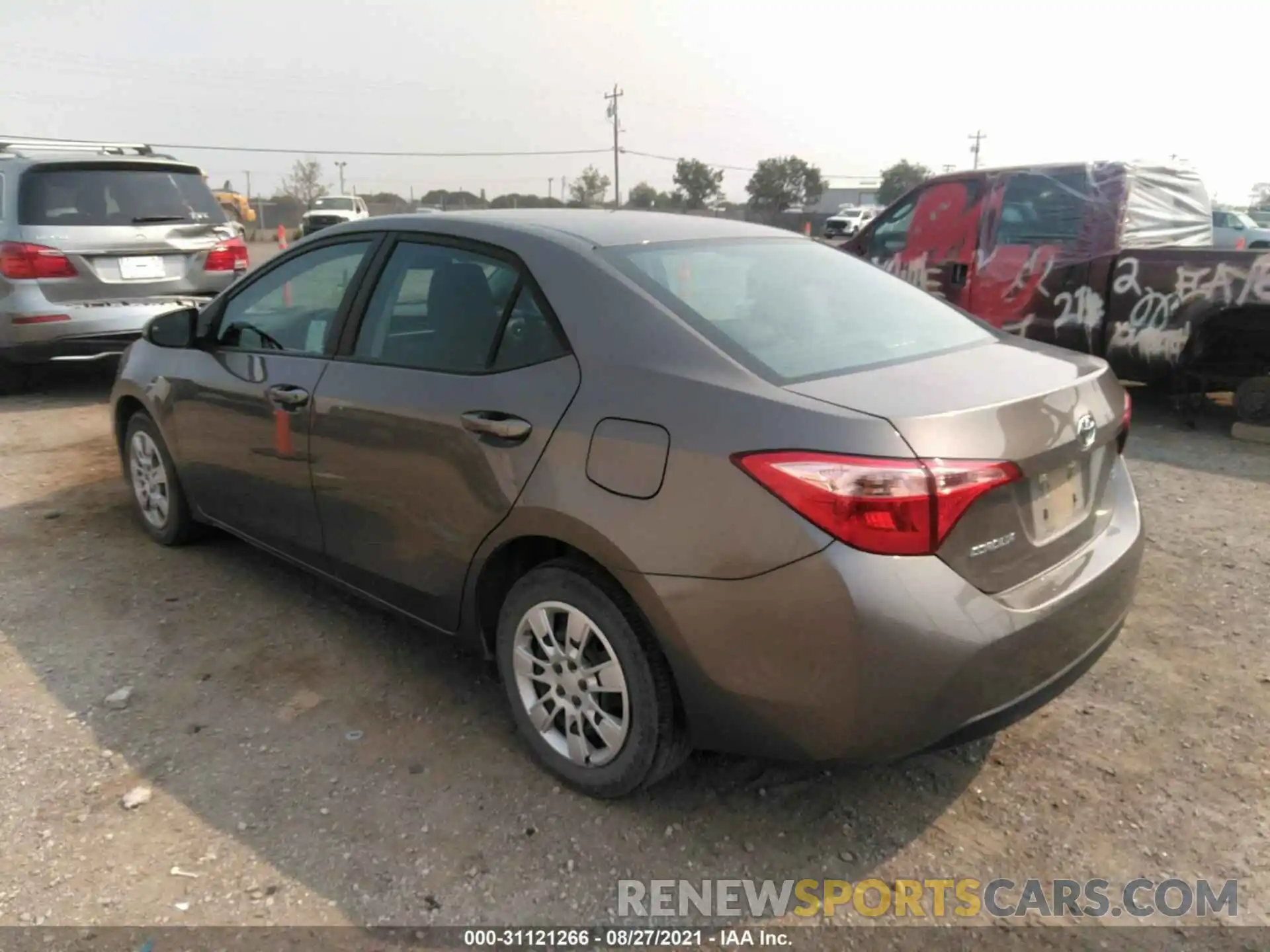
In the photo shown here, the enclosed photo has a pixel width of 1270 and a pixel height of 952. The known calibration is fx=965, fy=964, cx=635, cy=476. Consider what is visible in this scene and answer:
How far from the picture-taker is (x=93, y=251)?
718 cm

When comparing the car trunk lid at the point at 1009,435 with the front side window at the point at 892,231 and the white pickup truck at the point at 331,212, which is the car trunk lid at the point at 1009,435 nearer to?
the front side window at the point at 892,231

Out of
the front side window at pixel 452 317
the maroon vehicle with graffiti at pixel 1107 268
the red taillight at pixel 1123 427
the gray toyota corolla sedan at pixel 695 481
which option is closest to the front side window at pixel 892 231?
the maroon vehicle with graffiti at pixel 1107 268

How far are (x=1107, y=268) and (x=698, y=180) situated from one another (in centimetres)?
6822

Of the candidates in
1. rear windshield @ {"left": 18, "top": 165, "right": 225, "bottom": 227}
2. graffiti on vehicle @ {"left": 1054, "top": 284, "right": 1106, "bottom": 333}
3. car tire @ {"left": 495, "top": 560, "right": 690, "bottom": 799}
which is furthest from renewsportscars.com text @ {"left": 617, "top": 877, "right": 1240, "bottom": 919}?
rear windshield @ {"left": 18, "top": 165, "right": 225, "bottom": 227}

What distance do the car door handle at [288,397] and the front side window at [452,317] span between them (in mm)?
302

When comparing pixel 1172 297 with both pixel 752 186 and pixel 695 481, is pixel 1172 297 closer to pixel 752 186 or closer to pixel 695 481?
pixel 695 481

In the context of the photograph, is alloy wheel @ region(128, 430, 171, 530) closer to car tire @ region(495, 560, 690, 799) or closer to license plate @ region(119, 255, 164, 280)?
car tire @ region(495, 560, 690, 799)

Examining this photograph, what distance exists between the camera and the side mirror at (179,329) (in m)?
4.08

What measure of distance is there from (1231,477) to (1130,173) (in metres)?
2.50

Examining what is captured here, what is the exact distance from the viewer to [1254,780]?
281 centimetres

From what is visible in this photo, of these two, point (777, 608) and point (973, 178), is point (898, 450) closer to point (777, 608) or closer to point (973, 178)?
point (777, 608)

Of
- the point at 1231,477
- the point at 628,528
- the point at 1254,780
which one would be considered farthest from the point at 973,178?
the point at 628,528

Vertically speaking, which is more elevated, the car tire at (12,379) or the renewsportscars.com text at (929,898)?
the car tire at (12,379)

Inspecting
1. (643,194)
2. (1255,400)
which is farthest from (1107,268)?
(643,194)
